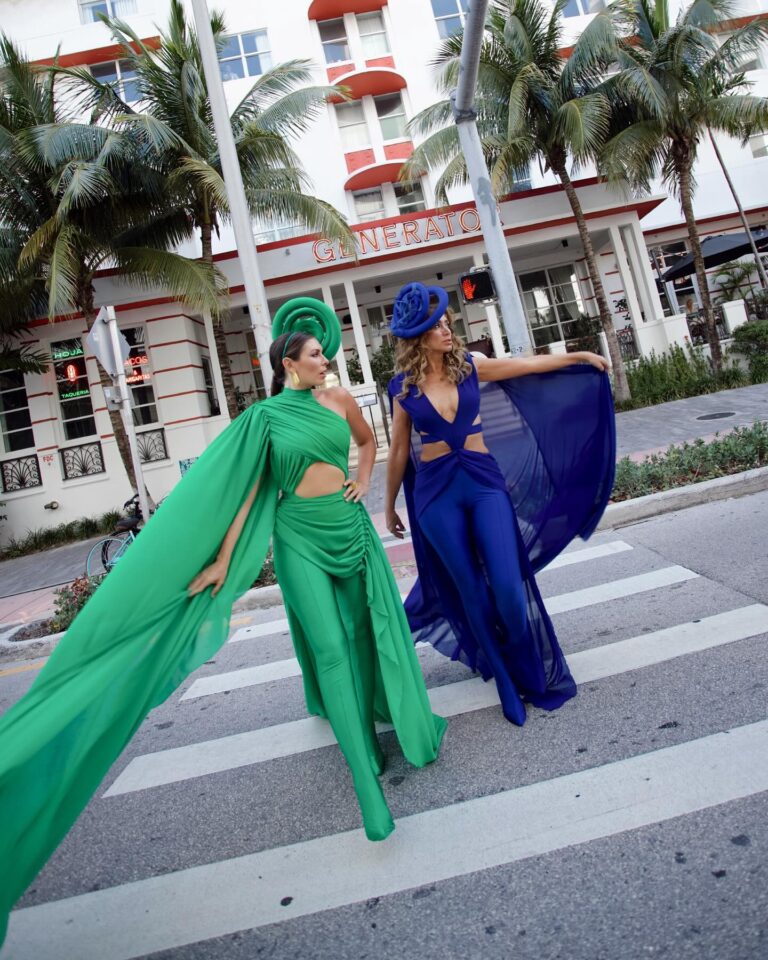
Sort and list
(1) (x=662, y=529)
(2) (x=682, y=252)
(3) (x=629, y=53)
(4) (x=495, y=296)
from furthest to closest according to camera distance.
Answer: (2) (x=682, y=252) < (3) (x=629, y=53) < (4) (x=495, y=296) < (1) (x=662, y=529)

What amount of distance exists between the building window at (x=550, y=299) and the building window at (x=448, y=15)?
8808 mm

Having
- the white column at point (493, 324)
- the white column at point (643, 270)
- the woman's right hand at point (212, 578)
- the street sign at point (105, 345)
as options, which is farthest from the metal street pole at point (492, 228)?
the white column at point (643, 270)

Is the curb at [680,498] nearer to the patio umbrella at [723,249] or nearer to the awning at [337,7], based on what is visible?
the patio umbrella at [723,249]

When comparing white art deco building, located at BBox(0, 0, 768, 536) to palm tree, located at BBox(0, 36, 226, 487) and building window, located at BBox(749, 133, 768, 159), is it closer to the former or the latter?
building window, located at BBox(749, 133, 768, 159)

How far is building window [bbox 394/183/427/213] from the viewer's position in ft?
69.7

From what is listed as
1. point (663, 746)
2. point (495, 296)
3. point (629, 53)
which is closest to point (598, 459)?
point (663, 746)

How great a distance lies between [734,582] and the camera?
4.39 meters

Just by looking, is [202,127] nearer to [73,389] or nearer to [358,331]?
[358,331]

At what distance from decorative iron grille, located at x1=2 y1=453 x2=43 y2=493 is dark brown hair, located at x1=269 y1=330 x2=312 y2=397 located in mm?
15862

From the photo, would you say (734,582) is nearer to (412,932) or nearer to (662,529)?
(662,529)

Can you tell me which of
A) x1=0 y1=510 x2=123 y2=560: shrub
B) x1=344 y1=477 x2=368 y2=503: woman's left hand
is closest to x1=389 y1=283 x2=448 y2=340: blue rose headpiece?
x1=344 y1=477 x2=368 y2=503: woman's left hand

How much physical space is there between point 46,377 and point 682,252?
22079 millimetres

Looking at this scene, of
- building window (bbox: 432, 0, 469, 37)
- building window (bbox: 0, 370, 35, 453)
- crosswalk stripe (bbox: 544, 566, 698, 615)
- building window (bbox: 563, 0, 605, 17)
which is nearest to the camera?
crosswalk stripe (bbox: 544, 566, 698, 615)

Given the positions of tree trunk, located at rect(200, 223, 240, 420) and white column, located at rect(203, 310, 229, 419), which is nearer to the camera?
tree trunk, located at rect(200, 223, 240, 420)
